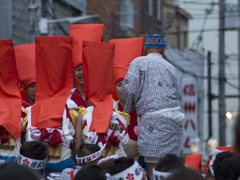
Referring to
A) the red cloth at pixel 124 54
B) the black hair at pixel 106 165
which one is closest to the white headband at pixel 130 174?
the black hair at pixel 106 165

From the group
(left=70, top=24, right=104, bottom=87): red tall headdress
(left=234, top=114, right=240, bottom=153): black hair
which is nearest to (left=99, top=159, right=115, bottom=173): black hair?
(left=234, top=114, right=240, bottom=153): black hair

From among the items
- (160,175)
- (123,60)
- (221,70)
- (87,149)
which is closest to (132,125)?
(123,60)

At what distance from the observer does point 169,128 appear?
3.72 metres

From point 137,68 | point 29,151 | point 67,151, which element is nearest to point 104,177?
point 29,151

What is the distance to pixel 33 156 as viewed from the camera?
10.1 ft

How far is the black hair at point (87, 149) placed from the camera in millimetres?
3371

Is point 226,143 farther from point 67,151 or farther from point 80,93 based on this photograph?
point 67,151

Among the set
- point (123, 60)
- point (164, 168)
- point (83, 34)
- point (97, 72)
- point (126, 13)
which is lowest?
point (164, 168)

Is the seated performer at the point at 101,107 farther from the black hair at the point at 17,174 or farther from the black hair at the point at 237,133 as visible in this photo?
the black hair at the point at 237,133

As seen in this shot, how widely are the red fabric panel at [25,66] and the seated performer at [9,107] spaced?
0.39 metres

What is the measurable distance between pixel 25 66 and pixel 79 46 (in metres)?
0.72

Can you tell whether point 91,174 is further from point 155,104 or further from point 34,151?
point 155,104

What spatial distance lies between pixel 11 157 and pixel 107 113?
97 cm

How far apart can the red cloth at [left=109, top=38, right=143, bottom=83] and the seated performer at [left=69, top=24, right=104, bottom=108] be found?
0.27 meters
